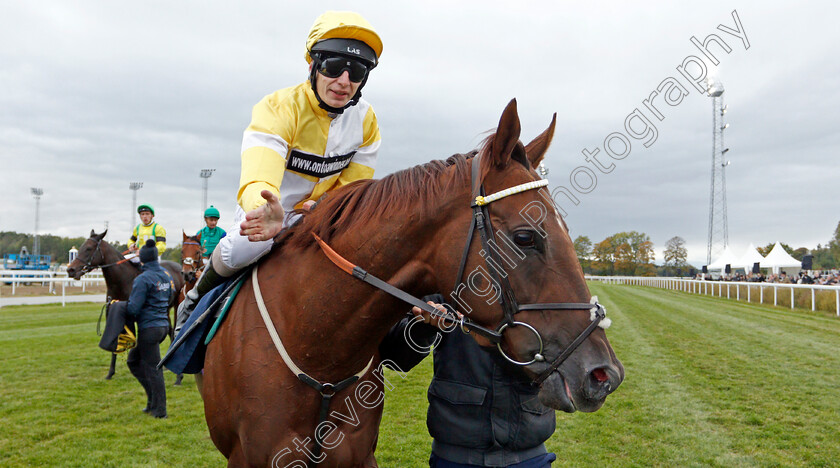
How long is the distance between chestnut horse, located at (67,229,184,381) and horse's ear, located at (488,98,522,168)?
8431mm

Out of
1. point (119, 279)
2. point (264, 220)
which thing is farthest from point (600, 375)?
point (119, 279)

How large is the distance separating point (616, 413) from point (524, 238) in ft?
17.9

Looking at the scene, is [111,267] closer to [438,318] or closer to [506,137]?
[438,318]

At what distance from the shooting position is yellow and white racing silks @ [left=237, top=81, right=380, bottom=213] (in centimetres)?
211

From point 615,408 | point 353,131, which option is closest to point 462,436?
point 353,131

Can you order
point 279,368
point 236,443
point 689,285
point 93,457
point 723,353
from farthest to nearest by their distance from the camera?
point 689,285, point 723,353, point 93,457, point 236,443, point 279,368

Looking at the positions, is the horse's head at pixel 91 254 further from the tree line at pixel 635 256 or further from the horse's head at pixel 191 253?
the tree line at pixel 635 256

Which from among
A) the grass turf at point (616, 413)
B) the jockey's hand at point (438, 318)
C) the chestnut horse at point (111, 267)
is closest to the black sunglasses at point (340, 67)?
the jockey's hand at point (438, 318)

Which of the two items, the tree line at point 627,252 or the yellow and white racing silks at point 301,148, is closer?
the yellow and white racing silks at point 301,148

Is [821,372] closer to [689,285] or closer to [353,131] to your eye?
[353,131]

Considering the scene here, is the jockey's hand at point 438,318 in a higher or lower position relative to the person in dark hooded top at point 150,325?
higher

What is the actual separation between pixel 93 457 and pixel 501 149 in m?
5.36

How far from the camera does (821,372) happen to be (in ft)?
26.1

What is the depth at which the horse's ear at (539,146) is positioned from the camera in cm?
199
